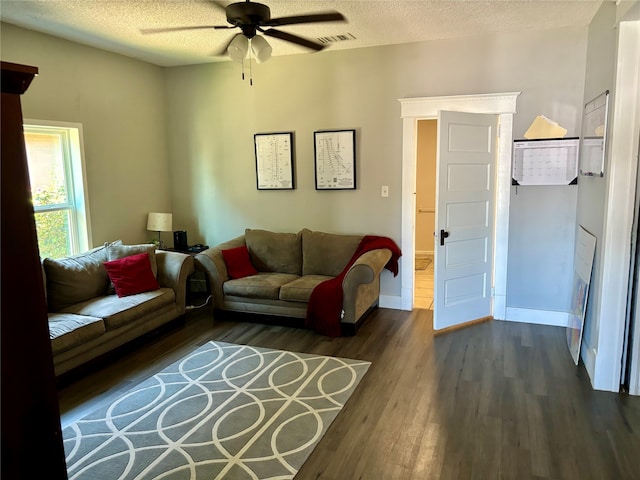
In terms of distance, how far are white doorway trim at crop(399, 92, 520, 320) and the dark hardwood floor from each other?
0.47m

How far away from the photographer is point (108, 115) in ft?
15.7

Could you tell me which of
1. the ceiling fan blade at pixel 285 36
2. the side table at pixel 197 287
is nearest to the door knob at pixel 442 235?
the ceiling fan blade at pixel 285 36

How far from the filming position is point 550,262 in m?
4.34

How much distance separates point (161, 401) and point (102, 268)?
5.54ft

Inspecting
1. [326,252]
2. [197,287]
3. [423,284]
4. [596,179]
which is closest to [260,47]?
[326,252]

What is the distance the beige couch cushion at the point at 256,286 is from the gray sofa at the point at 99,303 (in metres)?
0.46

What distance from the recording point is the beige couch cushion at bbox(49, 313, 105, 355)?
3225mm

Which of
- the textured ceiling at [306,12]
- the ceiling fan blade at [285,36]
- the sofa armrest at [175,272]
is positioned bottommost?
the sofa armrest at [175,272]

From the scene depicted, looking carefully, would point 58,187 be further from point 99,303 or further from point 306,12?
point 306,12

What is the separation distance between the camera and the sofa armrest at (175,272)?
4.45m

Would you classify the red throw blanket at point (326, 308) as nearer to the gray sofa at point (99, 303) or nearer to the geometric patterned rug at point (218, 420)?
the geometric patterned rug at point (218, 420)

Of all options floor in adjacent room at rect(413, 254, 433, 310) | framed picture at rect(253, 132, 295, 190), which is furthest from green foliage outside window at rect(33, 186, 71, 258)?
floor in adjacent room at rect(413, 254, 433, 310)

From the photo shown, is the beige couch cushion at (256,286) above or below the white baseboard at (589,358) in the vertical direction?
above

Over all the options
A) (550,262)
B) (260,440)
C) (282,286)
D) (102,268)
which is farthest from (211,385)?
(550,262)
